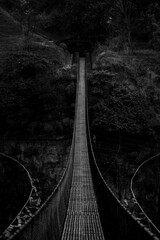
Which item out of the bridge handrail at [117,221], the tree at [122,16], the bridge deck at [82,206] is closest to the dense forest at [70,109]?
the tree at [122,16]

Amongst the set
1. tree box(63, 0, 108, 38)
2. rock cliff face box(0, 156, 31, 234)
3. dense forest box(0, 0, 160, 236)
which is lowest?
rock cliff face box(0, 156, 31, 234)

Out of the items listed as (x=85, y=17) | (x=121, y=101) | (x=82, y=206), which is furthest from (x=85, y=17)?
(x=82, y=206)

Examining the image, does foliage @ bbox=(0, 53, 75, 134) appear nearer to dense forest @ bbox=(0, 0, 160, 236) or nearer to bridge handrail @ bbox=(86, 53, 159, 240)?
dense forest @ bbox=(0, 0, 160, 236)

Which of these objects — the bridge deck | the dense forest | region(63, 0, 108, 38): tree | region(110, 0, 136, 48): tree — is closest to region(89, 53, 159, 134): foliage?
the dense forest

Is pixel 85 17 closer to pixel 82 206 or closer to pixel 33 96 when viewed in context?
pixel 33 96

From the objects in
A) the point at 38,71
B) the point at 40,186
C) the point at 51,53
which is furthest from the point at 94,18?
the point at 40,186

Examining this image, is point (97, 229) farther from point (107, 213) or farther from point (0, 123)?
point (0, 123)

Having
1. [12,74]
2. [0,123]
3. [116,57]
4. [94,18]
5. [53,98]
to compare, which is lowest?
[0,123]
